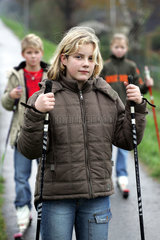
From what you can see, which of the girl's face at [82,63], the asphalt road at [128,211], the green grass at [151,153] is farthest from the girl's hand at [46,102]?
the green grass at [151,153]

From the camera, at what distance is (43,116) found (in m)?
2.88

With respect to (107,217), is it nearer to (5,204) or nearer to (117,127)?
(117,127)

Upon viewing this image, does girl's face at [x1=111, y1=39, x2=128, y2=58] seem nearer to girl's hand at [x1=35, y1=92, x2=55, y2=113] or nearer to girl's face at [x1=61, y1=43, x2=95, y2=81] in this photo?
girl's face at [x1=61, y1=43, x2=95, y2=81]

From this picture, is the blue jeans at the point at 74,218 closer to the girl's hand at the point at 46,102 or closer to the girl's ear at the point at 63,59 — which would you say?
the girl's hand at the point at 46,102

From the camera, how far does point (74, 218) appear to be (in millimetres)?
3070

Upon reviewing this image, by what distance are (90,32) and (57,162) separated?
0.94 meters

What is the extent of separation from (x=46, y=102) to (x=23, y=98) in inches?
86.0

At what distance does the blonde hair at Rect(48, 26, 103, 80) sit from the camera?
3.02m

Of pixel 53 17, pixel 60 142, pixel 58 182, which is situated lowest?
pixel 58 182

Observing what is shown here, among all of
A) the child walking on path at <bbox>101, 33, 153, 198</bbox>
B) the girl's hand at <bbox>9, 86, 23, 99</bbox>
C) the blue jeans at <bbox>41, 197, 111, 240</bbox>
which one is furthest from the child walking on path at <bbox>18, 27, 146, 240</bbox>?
the child walking on path at <bbox>101, 33, 153, 198</bbox>

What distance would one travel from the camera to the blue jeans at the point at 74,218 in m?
2.98

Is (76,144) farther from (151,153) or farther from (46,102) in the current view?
(151,153)

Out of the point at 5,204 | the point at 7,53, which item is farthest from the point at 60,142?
the point at 7,53

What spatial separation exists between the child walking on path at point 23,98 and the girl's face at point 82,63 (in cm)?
192
